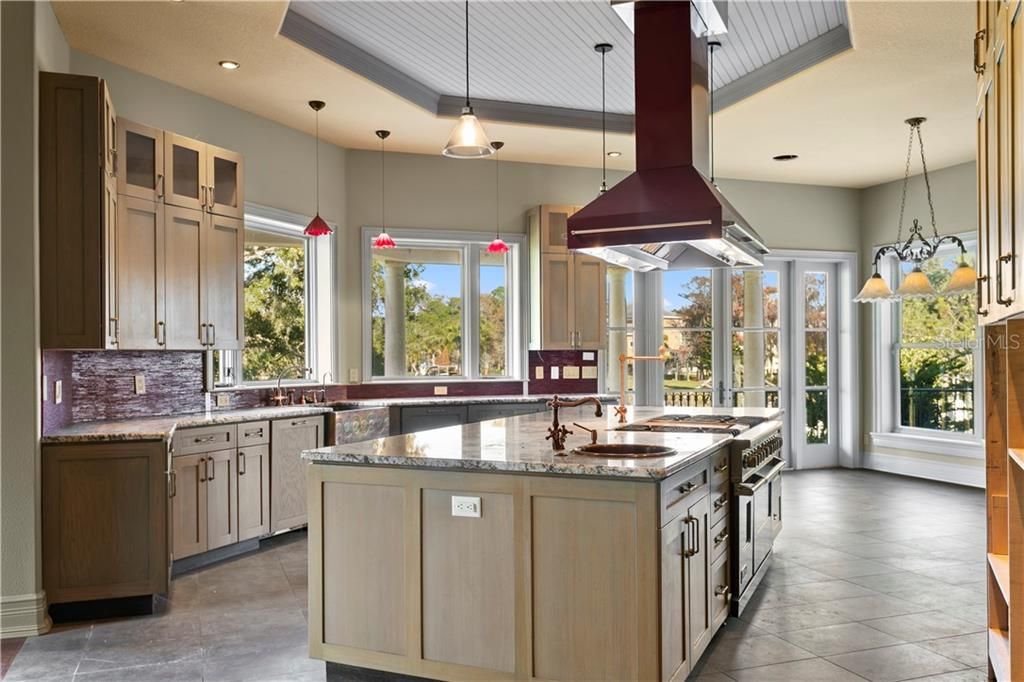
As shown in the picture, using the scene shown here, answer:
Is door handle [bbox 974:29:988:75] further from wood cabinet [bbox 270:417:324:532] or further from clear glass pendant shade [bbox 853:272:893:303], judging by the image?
wood cabinet [bbox 270:417:324:532]

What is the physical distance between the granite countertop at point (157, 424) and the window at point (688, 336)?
3.87 meters

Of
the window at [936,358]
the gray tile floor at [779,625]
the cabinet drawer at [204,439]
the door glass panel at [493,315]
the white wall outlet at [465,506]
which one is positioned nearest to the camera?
the white wall outlet at [465,506]

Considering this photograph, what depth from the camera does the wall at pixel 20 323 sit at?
152 inches

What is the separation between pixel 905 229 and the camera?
28.1 feet

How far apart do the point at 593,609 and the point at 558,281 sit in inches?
192

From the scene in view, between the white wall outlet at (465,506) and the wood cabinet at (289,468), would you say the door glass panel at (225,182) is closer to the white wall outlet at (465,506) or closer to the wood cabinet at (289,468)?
the wood cabinet at (289,468)

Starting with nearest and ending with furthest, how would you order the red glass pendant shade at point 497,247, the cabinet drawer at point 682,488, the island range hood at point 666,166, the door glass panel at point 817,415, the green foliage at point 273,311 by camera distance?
1. the cabinet drawer at point 682,488
2. the island range hood at point 666,166
3. the green foliage at point 273,311
4. the red glass pendant shade at point 497,247
5. the door glass panel at point 817,415

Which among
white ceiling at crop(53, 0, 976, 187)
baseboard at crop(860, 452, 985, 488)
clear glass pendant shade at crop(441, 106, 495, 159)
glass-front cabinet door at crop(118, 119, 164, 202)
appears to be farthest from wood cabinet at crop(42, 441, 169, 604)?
baseboard at crop(860, 452, 985, 488)

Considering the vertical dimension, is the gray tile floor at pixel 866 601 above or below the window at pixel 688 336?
below

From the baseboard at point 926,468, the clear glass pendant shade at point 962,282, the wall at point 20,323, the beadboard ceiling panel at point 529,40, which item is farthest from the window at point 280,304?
the baseboard at point 926,468

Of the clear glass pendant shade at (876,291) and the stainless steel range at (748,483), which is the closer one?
the stainless steel range at (748,483)

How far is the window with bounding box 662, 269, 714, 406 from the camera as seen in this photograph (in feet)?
27.9

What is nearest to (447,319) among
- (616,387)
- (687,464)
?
(616,387)

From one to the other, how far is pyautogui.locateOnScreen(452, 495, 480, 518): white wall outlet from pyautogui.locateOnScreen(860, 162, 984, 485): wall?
6456 mm
